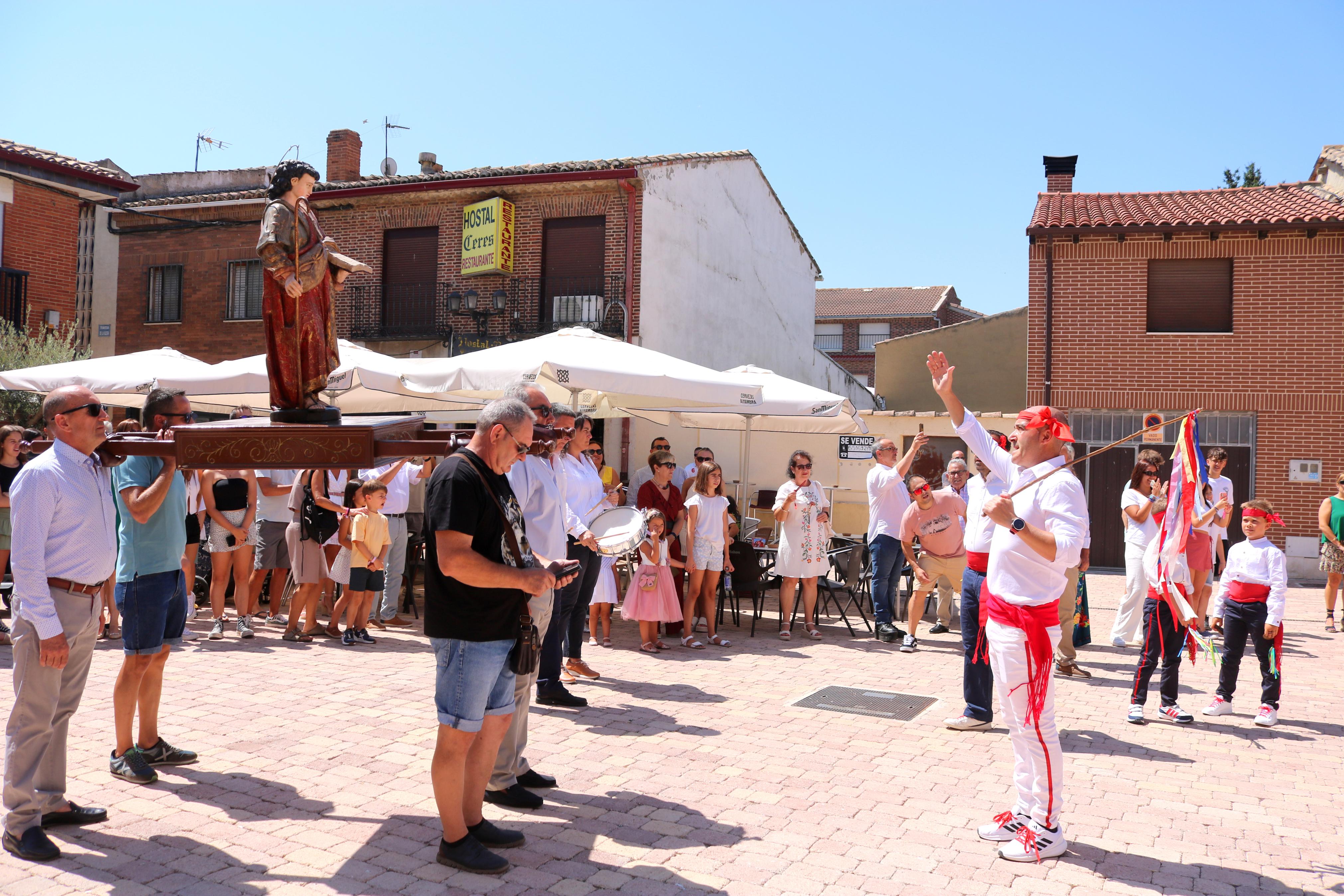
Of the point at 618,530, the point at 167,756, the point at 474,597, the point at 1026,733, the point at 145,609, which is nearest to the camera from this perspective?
the point at 474,597

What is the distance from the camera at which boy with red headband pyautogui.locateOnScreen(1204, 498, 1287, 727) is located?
265 inches

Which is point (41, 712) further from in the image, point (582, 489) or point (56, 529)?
point (582, 489)

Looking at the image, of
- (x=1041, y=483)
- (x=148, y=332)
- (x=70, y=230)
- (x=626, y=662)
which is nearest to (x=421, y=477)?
(x=626, y=662)

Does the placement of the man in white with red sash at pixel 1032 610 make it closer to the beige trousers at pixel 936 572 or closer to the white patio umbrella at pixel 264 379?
the beige trousers at pixel 936 572

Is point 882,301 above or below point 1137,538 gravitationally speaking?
above

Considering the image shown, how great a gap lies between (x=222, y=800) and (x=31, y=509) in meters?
1.63

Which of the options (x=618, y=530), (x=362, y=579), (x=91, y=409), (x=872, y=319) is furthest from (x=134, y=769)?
(x=872, y=319)

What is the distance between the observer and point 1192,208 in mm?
19938

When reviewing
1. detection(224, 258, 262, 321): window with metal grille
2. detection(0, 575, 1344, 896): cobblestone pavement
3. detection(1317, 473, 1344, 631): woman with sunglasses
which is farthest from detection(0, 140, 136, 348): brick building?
detection(1317, 473, 1344, 631): woman with sunglasses

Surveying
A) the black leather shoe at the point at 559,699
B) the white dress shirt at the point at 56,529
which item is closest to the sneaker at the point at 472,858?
the white dress shirt at the point at 56,529

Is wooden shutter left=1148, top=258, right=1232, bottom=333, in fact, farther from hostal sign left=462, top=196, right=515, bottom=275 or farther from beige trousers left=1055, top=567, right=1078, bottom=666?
hostal sign left=462, top=196, right=515, bottom=275

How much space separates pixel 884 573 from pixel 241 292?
58.6 ft

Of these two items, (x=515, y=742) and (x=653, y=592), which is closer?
(x=515, y=742)

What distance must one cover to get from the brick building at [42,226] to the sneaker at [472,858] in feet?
58.2
